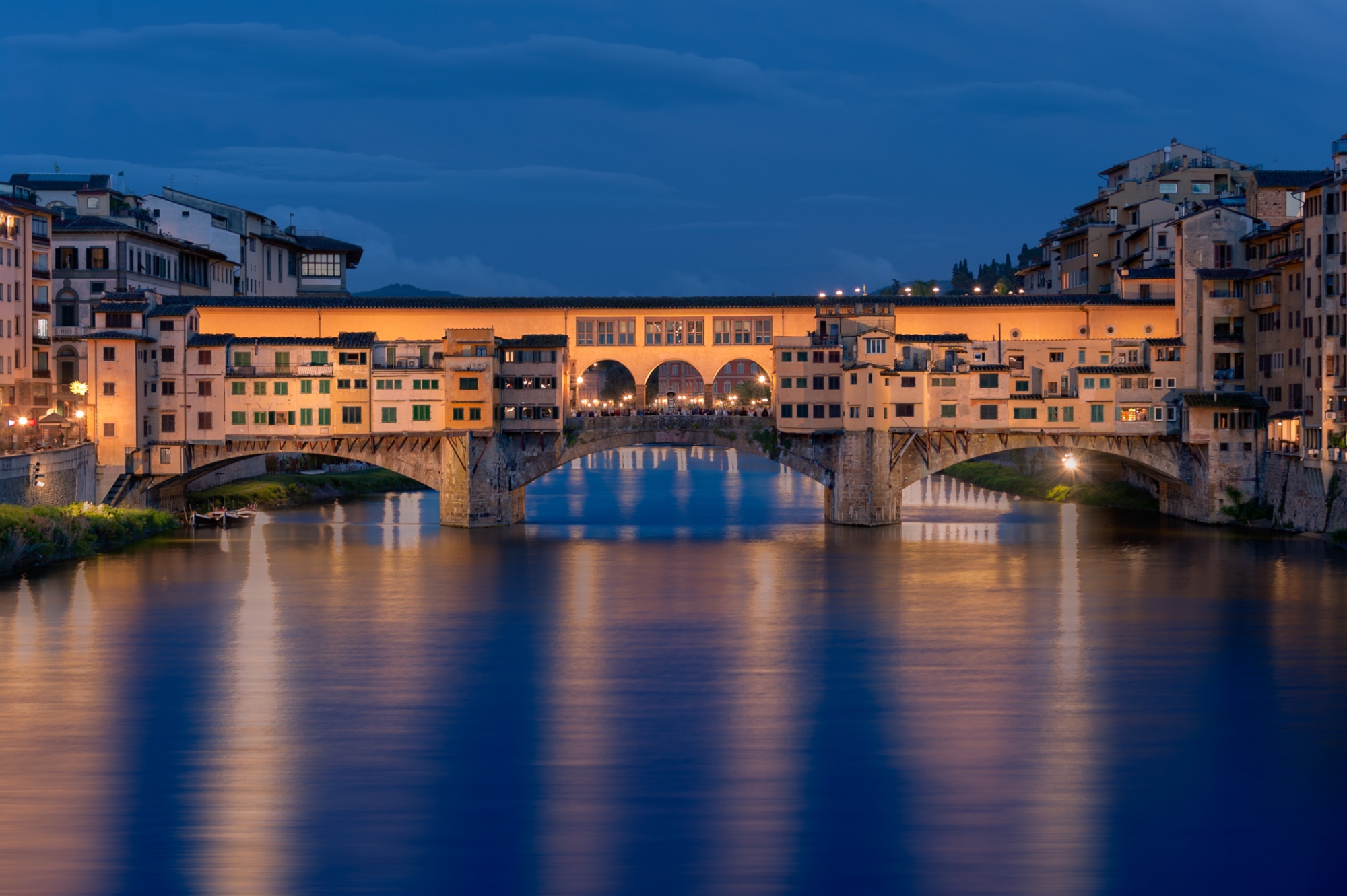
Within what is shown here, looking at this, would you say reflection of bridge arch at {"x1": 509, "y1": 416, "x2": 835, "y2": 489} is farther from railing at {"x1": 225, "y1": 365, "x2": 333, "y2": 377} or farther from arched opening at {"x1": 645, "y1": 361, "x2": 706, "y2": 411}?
arched opening at {"x1": 645, "y1": 361, "x2": 706, "y2": 411}

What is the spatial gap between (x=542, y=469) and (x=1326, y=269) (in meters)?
34.2

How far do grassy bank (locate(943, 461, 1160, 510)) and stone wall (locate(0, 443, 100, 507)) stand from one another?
45311 millimetres

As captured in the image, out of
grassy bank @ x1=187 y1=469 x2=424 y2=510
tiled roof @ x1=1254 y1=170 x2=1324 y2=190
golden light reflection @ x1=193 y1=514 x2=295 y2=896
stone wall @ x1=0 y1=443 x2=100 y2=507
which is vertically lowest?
golden light reflection @ x1=193 y1=514 x2=295 y2=896

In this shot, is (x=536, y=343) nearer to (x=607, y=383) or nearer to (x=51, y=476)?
(x=51, y=476)

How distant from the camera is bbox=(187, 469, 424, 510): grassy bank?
7700 cm

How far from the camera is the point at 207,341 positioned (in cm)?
6794

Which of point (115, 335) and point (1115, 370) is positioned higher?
point (115, 335)

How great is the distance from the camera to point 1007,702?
35812 millimetres

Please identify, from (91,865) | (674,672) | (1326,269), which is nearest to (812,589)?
(674,672)

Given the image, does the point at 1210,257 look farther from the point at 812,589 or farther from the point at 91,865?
the point at 91,865

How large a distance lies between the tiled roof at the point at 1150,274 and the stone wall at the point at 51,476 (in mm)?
47926

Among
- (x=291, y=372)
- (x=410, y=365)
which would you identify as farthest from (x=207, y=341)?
(x=410, y=365)

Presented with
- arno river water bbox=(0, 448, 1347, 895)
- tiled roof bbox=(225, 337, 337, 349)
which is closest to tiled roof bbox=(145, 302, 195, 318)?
tiled roof bbox=(225, 337, 337, 349)

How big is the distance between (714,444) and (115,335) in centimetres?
2668
